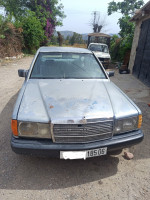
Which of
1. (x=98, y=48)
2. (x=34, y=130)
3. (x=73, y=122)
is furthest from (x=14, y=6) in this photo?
(x=73, y=122)

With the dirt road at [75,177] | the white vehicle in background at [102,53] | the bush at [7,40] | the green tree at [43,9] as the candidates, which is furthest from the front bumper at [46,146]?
the green tree at [43,9]

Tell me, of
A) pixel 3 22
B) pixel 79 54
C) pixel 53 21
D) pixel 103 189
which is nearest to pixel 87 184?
pixel 103 189

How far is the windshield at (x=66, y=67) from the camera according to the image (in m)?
3.19

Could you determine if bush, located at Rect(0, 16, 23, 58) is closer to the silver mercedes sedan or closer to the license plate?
the silver mercedes sedan

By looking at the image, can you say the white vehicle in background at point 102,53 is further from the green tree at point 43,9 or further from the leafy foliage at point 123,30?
the green tree at point 43,9

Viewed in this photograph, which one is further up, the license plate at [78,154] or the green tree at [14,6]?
the green tree at [14,6]

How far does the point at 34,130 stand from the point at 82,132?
593mm

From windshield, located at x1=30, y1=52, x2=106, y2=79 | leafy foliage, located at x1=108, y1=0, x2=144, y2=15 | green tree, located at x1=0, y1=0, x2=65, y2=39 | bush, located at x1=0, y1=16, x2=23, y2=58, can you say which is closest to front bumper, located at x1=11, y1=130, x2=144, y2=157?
windshield, located at x1=30, y1=52, x2=106, y2=79

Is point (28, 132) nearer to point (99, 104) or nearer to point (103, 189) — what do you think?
point (99, 104)

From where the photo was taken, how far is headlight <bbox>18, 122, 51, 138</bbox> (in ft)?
6.51

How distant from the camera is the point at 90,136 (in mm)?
2035

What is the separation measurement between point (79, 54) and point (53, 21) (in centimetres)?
2158

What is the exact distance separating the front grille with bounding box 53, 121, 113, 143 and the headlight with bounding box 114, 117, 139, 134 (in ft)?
0.35

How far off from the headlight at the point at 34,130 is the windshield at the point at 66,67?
52.8 inches
